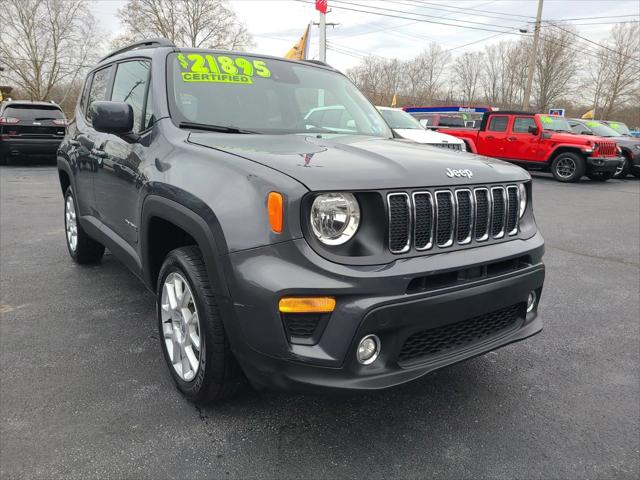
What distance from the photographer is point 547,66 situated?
61.8 meters

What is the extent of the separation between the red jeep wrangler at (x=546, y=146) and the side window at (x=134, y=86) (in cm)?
1227

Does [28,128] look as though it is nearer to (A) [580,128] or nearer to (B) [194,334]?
(B) [194,334]

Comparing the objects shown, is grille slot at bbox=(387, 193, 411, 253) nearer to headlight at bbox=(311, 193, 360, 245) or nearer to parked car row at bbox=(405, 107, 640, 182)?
headlight at bbox=(311, 193, 360, 245)

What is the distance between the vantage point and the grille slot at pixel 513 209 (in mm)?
2518

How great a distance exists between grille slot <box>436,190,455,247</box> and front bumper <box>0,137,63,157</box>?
13728 mm

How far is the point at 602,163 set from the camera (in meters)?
13.4

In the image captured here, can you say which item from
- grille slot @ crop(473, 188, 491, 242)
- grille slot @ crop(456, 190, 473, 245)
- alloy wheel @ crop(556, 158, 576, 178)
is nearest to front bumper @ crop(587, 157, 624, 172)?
alloy wheel @ crop(556, 158, 576, 178)

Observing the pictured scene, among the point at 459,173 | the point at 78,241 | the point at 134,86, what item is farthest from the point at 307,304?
the point at 78,241

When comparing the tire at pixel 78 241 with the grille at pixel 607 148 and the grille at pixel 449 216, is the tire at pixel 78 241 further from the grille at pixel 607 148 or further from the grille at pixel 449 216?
the grille at pixel 607 148

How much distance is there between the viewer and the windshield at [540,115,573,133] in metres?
14.0

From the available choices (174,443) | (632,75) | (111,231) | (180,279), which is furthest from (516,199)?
(632,75)

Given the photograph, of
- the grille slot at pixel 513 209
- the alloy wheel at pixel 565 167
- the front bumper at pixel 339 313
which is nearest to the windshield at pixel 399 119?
the alloy wheel at pixel 565 167

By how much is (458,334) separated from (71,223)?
13.4ft

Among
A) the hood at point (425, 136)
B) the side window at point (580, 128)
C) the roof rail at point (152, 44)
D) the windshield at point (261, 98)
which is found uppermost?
the roof rail at point (152, 44)
